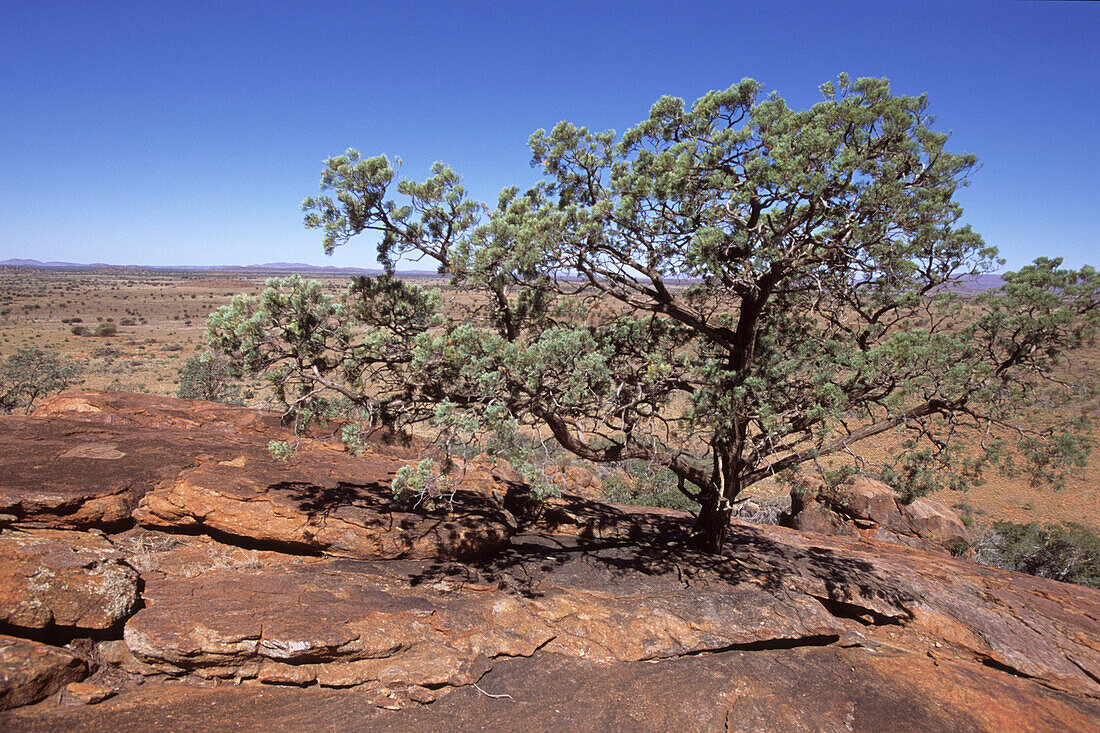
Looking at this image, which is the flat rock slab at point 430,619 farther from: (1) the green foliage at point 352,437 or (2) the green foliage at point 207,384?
(2) the green foliage at point 207,384

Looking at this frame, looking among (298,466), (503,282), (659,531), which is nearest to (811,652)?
(659,531)

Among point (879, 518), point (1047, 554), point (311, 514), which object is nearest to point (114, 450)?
point (311, 514)

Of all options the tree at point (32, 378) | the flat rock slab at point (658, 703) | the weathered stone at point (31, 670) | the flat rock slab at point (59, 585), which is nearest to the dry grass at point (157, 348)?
the flat rock slab at point (59, 585)

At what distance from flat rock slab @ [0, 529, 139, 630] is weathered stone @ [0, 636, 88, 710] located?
0.29 metres

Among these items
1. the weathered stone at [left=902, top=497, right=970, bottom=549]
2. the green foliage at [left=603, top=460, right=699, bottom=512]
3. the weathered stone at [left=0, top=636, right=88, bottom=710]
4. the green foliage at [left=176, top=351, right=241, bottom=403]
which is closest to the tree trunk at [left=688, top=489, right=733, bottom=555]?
the green foliage at [left=603, top=460, right=699, bottom=512]

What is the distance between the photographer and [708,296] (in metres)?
9.05

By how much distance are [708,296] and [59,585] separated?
9.80 meters

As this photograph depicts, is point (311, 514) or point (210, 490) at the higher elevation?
point (210, 490)

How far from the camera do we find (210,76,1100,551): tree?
686 cm

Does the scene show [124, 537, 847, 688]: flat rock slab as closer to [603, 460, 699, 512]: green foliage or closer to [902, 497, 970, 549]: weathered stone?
[603, 460, 699, 512]: green foliage

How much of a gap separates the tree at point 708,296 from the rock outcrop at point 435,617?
6.73 ft

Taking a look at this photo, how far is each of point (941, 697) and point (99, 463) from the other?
12.7m

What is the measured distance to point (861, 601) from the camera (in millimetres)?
8867

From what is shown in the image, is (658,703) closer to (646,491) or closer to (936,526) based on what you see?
(646,491)
